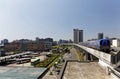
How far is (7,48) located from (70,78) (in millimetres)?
157490

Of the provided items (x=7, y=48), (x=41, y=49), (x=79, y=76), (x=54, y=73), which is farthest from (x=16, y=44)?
(x=79, y=76)

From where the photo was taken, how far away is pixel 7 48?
170250 millimetres

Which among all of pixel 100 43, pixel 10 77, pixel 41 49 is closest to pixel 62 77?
pixel 10 77

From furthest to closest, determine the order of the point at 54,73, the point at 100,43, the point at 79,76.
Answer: the point at 54,73
the point at 100,43
the point at 79,76

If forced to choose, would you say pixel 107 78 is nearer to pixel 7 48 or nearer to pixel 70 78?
pixel 70 78

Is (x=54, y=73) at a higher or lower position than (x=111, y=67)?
lower

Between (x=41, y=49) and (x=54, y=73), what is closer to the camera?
(x=54, y=73)

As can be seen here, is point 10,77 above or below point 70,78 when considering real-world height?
below

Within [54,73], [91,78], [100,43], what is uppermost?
[100,43]

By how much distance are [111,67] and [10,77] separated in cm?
1978

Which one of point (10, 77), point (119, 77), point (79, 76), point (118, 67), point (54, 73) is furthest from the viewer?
point (54, 73)

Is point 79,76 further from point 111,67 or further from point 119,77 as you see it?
point 119,77

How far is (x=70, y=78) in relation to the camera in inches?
766

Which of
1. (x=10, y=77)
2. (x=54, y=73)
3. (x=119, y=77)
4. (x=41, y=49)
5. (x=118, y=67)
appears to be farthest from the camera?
(x=41, y=49)
